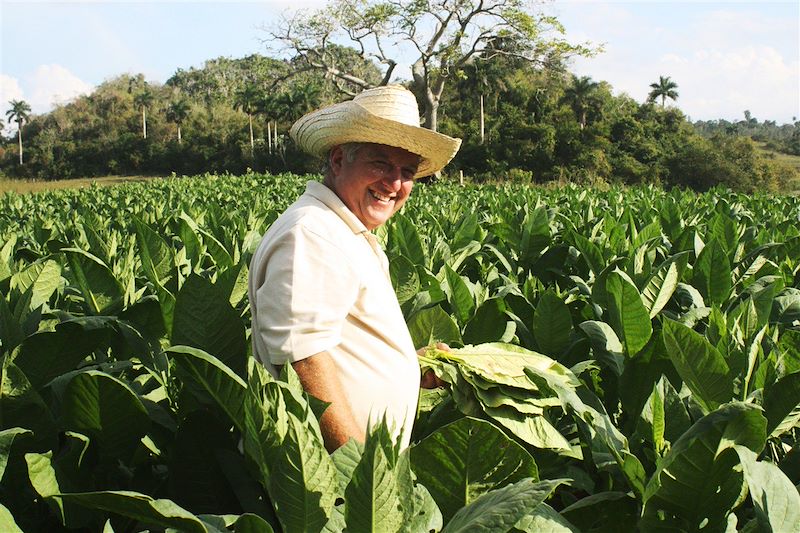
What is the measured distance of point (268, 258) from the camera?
76.6 inches

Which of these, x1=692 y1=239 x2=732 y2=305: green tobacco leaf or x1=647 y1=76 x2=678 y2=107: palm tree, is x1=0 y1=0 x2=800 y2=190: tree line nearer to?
x1=647 y1=76 x2=678 y2=107: palm tree

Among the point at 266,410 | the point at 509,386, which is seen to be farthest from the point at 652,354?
the point at 266,410

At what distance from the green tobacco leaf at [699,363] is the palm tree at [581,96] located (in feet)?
208

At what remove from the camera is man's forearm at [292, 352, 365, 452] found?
1.77 m

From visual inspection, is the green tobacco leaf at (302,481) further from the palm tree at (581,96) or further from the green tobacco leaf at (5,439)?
the palm tree at (581,96)

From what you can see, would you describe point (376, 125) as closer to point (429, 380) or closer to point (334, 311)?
point (334, 311)

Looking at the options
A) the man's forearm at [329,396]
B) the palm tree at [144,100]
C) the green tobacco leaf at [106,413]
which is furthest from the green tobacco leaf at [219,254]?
the palm tree at [144,100]

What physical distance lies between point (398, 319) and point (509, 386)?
421 mm

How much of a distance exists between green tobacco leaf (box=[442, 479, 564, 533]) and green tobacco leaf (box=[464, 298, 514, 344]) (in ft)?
4.43

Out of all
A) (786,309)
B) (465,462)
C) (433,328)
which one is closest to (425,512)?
(465,462)

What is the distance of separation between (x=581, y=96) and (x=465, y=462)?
64.6 meters

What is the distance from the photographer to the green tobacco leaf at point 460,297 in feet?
9.03

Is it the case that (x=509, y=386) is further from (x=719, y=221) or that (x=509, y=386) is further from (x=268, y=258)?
(x=719, y=221)

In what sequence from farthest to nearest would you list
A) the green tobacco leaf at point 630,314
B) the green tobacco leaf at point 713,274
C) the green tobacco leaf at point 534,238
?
the green tobacco leaf at point 534,238 → the green tobacco leaf at point 713,274 → the green tobacco leaf at point 630,314
